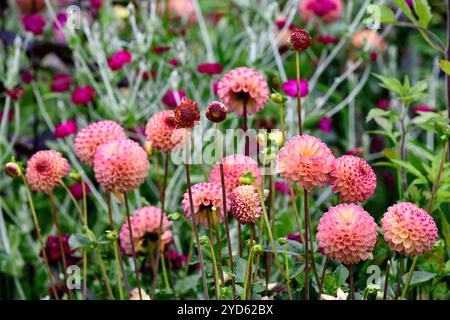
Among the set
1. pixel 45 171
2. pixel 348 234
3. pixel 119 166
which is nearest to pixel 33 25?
pixel 45 171

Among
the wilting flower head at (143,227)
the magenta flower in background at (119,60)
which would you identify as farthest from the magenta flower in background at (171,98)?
the wilting flower head at (143,227)

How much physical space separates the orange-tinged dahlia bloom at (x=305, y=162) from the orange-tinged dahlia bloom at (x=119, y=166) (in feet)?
0.66

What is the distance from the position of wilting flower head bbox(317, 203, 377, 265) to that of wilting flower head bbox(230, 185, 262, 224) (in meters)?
0.08

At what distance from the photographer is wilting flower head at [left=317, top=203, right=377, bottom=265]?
83 cm

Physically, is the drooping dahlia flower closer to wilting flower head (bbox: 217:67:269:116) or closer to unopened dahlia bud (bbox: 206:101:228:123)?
wilting flower head (bbox: 217:67:269:116)

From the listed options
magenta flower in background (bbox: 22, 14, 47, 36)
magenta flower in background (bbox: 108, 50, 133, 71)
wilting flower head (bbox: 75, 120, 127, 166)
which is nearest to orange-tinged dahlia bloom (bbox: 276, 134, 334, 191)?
wilting flower head (bbox: 75, 120, 127, 166)

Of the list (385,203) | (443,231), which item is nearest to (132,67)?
(385,203)

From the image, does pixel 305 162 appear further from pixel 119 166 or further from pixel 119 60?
pixel 119 60

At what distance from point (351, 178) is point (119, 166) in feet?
0.98

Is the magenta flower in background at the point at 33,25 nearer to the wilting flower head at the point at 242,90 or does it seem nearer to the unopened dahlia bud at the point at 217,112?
the wilting flower head at the point at 242,90

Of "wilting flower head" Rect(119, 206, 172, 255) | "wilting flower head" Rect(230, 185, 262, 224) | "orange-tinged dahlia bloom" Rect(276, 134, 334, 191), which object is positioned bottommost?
"wilting flower head" Rect(119, 206, 172, 255)

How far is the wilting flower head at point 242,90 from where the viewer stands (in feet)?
3.26

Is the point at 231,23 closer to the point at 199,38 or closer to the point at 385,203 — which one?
the point at 199,38

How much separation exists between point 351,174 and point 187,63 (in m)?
0.83
